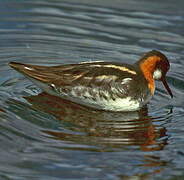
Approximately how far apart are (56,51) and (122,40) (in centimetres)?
166

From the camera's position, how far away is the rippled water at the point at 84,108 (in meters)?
8.15

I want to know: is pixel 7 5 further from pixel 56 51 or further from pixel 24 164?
pixel 24 164

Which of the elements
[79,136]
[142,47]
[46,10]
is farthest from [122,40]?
[79,136]

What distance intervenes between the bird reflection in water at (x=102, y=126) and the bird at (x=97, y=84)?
0.57 ft

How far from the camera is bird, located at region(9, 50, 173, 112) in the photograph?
10.3 meters

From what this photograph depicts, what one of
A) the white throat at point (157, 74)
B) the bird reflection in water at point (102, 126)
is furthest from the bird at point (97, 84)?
the white throat at point (157, 74)

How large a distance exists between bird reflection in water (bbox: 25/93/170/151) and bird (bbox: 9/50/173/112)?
174 mm

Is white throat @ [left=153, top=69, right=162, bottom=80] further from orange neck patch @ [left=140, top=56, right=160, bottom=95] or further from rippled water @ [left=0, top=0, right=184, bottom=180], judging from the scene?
rippled water @ [left=0, top=0, right=184, bottom=180]

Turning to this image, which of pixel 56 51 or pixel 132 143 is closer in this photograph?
pixel 132 143

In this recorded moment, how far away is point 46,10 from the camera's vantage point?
15.3m

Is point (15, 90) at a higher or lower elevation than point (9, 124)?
higher

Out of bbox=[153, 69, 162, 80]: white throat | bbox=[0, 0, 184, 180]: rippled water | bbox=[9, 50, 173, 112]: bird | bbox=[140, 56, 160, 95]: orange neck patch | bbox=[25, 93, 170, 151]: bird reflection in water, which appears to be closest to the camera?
bbox=[0, 0, 184, 180]: rippled water

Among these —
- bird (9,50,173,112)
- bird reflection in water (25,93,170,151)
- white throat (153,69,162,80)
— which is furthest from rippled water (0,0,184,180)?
white throat (153,69,162,80)

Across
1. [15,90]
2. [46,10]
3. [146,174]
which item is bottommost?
[146,174]
